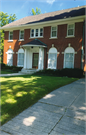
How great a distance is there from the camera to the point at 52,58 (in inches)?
619

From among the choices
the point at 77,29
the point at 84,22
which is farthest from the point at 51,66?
the point at 84,22

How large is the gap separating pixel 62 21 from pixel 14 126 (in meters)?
13.8

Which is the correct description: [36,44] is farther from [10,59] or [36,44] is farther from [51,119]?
[51,119]

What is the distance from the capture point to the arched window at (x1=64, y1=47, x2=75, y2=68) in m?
14.4

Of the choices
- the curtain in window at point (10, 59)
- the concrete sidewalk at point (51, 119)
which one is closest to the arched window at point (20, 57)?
the curtain in window at point (10, 59)

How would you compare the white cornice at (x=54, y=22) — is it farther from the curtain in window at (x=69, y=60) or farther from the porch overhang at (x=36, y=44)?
the curtain in window at (x=69, y=60)

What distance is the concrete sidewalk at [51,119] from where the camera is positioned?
2.96 metres

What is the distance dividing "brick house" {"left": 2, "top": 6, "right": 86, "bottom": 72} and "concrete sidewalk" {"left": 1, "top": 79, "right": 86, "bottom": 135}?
397 inches

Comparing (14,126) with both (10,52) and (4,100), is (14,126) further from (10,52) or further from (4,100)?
(10,52)

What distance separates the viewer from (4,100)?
439 centimetres

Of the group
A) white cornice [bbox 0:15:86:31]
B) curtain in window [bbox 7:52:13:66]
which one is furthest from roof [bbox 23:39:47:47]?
curtain in window [bbox 7:52:13:66]

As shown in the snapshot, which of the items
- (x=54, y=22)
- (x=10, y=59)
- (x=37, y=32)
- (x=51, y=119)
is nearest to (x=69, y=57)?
(x=54, y=22)

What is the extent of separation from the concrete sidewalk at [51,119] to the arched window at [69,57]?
10.1 m

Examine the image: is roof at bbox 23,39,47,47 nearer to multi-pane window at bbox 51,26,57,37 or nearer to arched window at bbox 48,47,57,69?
arched window at bbox 48,47,57,69
